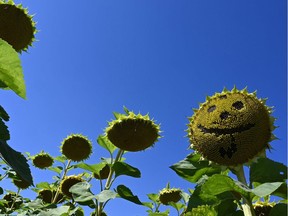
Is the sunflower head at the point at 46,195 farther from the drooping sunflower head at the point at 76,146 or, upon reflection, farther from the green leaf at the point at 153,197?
the green leaf at the point at 153,197

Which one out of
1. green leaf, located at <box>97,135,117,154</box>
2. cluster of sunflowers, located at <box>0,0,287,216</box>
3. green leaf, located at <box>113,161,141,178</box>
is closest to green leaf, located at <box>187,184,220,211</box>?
cluster of sunflowers, located at <box>0,0,287,216</box>

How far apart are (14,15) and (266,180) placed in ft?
9.63

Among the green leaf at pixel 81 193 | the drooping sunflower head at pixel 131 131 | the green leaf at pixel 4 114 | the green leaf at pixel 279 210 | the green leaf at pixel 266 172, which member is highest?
the drooping sunflower head at pixel 131 131

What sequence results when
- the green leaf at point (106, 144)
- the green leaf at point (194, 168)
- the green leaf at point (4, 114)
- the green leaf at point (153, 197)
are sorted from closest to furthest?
1. the green leaf at point (4, 114)
2. the green leaf at point (194, 168)
3. the green leaf at point (106, 144)
4. the green leaf at point (153, 197)

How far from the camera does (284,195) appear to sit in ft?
8.96

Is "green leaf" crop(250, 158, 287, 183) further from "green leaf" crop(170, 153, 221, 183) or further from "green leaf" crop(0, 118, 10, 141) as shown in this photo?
"green leaf" crop(0, 118, 10, 141)

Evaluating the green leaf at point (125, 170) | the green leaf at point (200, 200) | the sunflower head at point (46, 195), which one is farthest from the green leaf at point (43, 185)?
the green leaf at point (200, 200)

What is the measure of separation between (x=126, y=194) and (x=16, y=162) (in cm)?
324

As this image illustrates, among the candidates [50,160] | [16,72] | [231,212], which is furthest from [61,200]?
[16,72]

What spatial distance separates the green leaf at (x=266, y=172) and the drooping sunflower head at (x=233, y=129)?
14 cm

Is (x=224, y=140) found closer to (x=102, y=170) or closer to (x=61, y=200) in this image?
(x=102, y=170)

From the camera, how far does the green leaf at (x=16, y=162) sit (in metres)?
1.67

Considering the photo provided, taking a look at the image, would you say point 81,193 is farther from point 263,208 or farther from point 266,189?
point 266,189

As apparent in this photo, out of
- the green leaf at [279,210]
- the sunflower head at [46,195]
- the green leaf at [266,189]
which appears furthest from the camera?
the sunflower head at [46,195]
